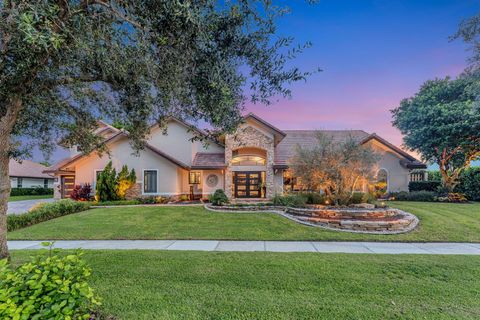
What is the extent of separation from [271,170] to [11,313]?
17004 millimetres

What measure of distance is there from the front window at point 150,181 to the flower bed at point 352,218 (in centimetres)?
899

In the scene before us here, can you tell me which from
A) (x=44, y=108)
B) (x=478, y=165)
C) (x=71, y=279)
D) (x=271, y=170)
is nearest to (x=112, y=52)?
(x=44, y=108)

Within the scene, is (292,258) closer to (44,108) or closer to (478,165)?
(44,108)

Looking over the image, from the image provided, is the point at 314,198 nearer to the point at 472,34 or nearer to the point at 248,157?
the point at 248,157

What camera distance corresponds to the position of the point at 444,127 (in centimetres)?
1786

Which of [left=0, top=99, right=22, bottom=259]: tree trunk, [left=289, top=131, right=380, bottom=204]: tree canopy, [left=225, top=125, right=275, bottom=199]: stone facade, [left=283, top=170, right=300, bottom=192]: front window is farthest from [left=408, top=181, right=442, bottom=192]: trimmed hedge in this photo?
[left=0, top=99, right=22, bottom=259]: tree trunk

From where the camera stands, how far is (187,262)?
5.94 meters

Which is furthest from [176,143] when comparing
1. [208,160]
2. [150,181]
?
[150,181]

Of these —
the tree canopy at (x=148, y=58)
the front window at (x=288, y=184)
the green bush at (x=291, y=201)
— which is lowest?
the green bush at (x=291, y=201)

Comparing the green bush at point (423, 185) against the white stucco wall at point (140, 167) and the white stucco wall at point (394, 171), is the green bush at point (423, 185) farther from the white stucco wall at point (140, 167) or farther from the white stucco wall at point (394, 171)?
the white stucco wall at point (140, 167)

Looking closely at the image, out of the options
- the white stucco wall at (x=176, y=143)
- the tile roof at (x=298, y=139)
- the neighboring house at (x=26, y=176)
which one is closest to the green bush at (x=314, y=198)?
the tile roof at (x=298, y=139)

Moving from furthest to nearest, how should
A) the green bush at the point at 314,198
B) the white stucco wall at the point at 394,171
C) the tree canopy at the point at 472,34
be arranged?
the white stucco wall at the point at 394,171, the green bush at the point at 314,198, the tree canopy at the point at 472,34

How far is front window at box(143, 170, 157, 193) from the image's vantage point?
18719mm

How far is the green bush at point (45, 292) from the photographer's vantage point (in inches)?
92.8
